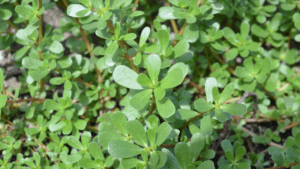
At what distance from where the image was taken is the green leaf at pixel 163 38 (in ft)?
4.69

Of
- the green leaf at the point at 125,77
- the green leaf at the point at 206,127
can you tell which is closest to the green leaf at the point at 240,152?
the green leaf at the point at 206,127

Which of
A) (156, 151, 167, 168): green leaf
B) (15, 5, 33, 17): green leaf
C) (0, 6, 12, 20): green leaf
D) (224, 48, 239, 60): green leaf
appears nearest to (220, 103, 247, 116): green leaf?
(156, 151, 167, 168): green leaf

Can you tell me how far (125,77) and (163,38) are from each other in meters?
0.37

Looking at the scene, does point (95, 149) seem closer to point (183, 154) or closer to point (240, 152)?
point (183, 154)

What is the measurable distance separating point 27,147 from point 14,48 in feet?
2.91

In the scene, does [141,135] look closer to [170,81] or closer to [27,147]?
[170,81]

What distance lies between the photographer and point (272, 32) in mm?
2229

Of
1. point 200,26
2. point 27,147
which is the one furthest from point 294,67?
point 27,147

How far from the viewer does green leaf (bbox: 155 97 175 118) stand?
1220 millimetres

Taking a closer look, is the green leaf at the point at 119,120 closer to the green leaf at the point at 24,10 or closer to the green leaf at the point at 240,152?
the green leaf at the point at 240,152

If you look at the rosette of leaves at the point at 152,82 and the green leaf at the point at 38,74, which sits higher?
the rosette of leaves at the point at 152,82

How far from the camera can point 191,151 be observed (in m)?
1.37

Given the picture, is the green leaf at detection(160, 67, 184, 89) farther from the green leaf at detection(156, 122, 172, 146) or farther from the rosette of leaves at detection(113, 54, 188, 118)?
the green leaf at detection(156, 122, 172, 146)

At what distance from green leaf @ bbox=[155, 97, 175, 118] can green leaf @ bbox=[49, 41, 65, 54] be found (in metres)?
0.91
